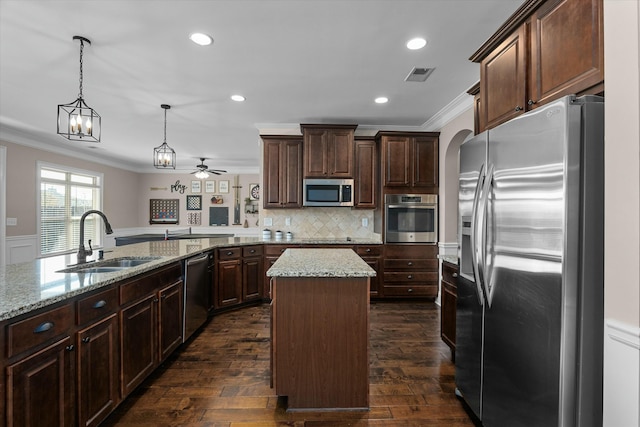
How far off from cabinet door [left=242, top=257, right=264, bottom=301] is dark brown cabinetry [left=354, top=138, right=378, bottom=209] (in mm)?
1696

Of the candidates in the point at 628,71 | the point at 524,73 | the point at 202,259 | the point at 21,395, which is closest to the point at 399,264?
the point at 202,259

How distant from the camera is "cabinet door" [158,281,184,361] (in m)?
2.39

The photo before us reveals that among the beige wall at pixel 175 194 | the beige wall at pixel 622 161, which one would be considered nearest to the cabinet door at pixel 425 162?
the beige wall at pixel 622 161

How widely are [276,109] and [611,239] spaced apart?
3.71 meters

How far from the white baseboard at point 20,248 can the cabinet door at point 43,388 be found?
543 centimetres

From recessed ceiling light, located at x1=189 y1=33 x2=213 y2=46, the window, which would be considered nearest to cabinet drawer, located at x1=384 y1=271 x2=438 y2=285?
recessed ceiling light, located at x1=189 y1=33 x2=213 y2=46

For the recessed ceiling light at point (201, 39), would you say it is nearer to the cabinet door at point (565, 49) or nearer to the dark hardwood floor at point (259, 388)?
the cabinet door at point (565, 49)

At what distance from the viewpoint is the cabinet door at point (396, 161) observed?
4.36 metres

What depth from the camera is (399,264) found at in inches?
171

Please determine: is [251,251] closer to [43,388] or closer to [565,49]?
[43,388]

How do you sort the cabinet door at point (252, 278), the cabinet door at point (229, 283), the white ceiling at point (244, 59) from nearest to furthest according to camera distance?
the white ceiling at point (244, 59), the cabinet door at point (229, 283), the cabinet door at point (252, 278)

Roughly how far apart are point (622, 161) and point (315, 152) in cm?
360

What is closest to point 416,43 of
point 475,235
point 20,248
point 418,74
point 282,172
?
point 418,74

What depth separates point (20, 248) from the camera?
5336mm
